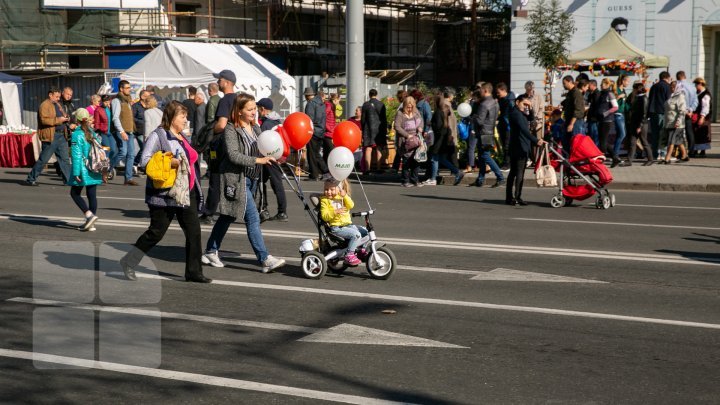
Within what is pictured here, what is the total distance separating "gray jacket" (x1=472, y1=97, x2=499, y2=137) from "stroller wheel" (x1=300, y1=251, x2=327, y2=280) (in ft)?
30.5

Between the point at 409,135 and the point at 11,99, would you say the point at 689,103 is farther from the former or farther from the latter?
the point at 11,99

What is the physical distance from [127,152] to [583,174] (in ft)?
30.2

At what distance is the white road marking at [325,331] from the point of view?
6.82 meters

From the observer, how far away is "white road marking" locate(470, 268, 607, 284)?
29.6ft

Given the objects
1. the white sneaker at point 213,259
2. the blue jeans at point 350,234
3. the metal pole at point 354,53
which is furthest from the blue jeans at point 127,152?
the blue jeans at point 350,234

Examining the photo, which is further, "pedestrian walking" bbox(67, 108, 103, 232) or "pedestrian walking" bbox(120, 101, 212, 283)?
"pedestrian walking" bbox(67, 108, 103, 232)

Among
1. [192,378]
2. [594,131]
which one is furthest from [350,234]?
[594,131]

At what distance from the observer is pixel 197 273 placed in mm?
8906

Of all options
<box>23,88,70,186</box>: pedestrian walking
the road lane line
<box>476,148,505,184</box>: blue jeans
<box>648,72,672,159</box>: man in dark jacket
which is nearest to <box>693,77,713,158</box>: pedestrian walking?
<box>648,72,672,159</box>: man in dark jacket

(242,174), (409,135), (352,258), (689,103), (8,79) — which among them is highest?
(8,79)

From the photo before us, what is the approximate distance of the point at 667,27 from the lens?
33.8 meters

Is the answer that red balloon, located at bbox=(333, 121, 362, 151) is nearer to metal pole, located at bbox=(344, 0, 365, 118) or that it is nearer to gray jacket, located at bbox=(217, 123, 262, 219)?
gray jacket, located at bbox=(217, 123, 262, 219)

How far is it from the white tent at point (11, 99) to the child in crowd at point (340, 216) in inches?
847

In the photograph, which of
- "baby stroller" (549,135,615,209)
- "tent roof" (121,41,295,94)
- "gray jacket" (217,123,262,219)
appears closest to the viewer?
"gray jacket" (217,123,262,219)
